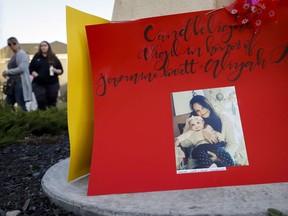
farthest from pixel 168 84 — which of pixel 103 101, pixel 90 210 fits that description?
pixel 90 210

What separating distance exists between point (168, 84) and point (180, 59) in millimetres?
143

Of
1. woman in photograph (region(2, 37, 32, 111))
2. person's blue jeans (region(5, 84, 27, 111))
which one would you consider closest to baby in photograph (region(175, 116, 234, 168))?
woman in photograph (region(2, 37, 32, 111))

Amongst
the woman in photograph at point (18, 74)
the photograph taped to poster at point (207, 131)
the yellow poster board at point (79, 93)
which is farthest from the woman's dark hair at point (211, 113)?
the woman in photograph at point (18, 74)

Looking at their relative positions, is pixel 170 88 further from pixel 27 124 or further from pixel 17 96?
pixel 17 96

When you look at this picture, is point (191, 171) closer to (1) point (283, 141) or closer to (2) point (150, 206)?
(2) point (150, 206)

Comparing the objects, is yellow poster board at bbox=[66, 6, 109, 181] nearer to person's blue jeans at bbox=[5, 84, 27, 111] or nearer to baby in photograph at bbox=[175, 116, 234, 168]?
baby in photograph at bbox=[175, 116, 234, 168]

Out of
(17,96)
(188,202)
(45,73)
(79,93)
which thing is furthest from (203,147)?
(17,96)

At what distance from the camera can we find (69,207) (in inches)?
73.9

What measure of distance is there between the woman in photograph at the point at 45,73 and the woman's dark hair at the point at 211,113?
443 centimetres

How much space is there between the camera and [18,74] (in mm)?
6168

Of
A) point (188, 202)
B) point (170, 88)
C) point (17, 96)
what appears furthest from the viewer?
point (17, 96)

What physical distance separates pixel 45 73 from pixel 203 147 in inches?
182

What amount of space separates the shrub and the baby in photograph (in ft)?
7.98

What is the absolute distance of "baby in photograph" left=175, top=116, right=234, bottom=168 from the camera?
6.12ft
